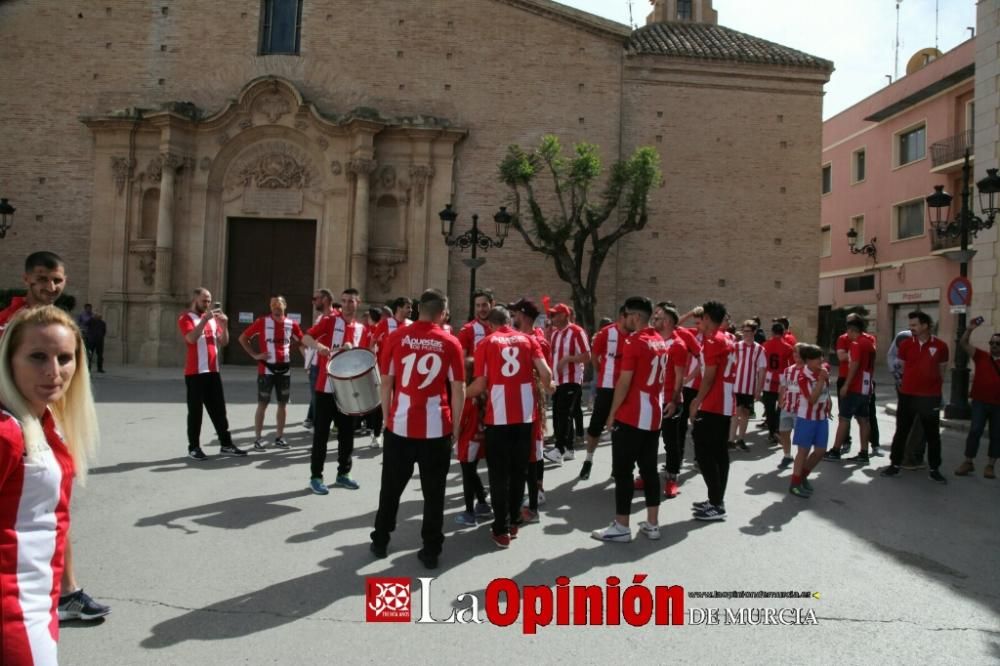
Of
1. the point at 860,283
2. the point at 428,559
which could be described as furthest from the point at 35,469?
the point at 860,283

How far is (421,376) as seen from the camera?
17.3 feet

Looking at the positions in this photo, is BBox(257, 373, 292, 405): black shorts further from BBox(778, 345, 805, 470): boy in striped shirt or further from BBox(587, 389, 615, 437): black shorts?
BBox(778, 345, 805, 470): boy in striped shirt

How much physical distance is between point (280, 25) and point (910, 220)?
2638 centimetres

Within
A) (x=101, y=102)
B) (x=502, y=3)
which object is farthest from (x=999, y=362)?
(x=101, y=102)

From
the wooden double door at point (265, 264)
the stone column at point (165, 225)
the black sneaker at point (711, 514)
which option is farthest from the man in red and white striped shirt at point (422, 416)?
the stone column at point (165, 225)

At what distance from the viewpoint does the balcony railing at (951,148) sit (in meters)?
27.5

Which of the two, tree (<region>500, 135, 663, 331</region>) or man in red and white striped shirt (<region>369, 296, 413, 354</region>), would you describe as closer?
man in red and white striped shirt (<region>369, 296, 413, 354</region>)

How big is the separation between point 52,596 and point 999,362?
1031 centimetres

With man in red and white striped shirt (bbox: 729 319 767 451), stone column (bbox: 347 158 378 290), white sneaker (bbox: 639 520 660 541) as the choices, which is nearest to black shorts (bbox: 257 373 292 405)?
white sneaker (bbox: 639 520 660 541)

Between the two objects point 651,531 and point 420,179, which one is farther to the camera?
point 420,179

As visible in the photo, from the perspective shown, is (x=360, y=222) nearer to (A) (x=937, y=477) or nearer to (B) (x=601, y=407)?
(B) (x=601, y=407)

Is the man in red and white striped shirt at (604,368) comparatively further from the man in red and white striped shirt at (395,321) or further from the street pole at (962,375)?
the street pole at (962,375)

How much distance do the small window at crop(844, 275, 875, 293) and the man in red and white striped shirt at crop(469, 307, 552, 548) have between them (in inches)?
1266

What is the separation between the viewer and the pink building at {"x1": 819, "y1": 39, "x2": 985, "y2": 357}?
2850 centimetres
